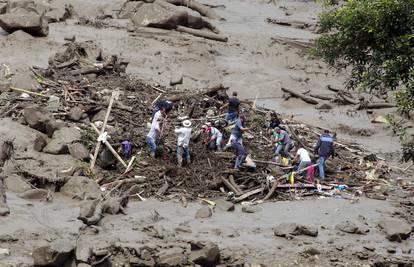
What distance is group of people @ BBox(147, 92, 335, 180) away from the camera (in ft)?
48.6

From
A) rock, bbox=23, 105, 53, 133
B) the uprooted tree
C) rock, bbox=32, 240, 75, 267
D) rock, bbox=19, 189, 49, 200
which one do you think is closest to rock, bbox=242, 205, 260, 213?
the uprooted tree

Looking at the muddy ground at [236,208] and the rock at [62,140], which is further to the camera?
the rock at [62,140]

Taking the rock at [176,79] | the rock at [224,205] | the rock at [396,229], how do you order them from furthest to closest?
the rock at [176,79] < the rock at [224,205] < the rock at [396,229]

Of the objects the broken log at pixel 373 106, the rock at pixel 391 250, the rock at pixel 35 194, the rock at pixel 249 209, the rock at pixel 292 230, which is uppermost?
the rock at pixel 35 194

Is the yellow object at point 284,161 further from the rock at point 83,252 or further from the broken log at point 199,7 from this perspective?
the broken log at point 199,7

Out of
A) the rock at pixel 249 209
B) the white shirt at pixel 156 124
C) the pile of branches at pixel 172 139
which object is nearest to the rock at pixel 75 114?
the pile of branches at pixel 172 139

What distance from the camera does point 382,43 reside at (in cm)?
1092

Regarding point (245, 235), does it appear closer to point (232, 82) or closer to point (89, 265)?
point (89, 265)

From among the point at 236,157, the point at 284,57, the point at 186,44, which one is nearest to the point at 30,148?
the point at 236,157

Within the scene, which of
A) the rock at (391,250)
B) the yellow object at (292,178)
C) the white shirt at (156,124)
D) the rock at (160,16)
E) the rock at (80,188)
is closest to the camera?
the rock at (391,250)

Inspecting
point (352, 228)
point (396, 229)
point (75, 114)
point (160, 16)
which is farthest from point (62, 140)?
point (160, 16)

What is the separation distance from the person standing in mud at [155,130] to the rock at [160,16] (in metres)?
12.0

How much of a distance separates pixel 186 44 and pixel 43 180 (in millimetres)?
13287

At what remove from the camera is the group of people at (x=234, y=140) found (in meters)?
14.8
